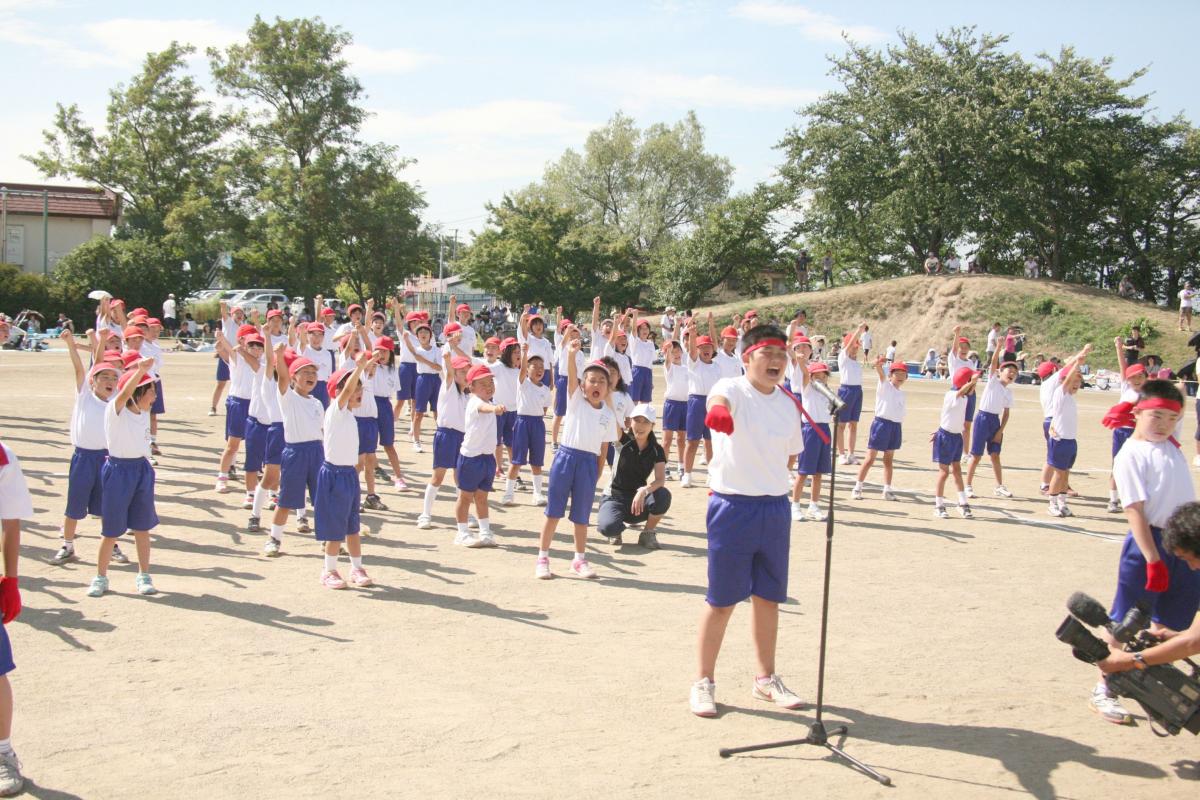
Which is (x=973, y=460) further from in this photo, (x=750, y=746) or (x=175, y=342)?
(x=175, y=342)

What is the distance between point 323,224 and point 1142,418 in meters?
46.0

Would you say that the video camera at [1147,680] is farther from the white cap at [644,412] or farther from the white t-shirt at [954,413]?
the white t-shirt at [954,413]

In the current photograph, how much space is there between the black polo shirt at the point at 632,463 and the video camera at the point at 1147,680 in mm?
5590

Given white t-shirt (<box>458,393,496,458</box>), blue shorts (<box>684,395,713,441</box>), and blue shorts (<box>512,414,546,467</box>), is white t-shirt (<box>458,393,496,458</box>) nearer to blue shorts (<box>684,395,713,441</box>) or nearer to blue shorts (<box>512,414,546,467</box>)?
blue shorts (<box>512,414,546,467</box>)

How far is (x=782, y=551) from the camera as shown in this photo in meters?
5.61

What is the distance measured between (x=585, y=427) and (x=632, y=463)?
6.45 feet

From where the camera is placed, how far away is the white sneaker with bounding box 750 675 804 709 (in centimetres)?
574

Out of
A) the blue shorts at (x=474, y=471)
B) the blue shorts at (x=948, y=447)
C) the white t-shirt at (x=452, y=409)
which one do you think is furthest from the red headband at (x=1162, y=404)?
the white t-shirt at (x=452, y=409)

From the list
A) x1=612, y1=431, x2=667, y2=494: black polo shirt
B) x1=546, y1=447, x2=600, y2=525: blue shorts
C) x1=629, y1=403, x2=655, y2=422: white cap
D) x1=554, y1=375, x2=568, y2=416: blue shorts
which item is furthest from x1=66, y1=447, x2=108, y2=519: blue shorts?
x1=554, y1=375, x2=568, y2=416: blue shorts

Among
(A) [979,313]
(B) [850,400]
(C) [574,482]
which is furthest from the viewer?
(A) [979,313]

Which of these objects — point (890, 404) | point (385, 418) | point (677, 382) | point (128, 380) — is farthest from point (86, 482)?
point (890, 404)

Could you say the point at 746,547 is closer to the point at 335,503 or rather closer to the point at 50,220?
the point at 335,503

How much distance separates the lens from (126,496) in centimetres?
749

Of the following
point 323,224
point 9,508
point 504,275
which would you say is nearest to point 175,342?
point 323,224
